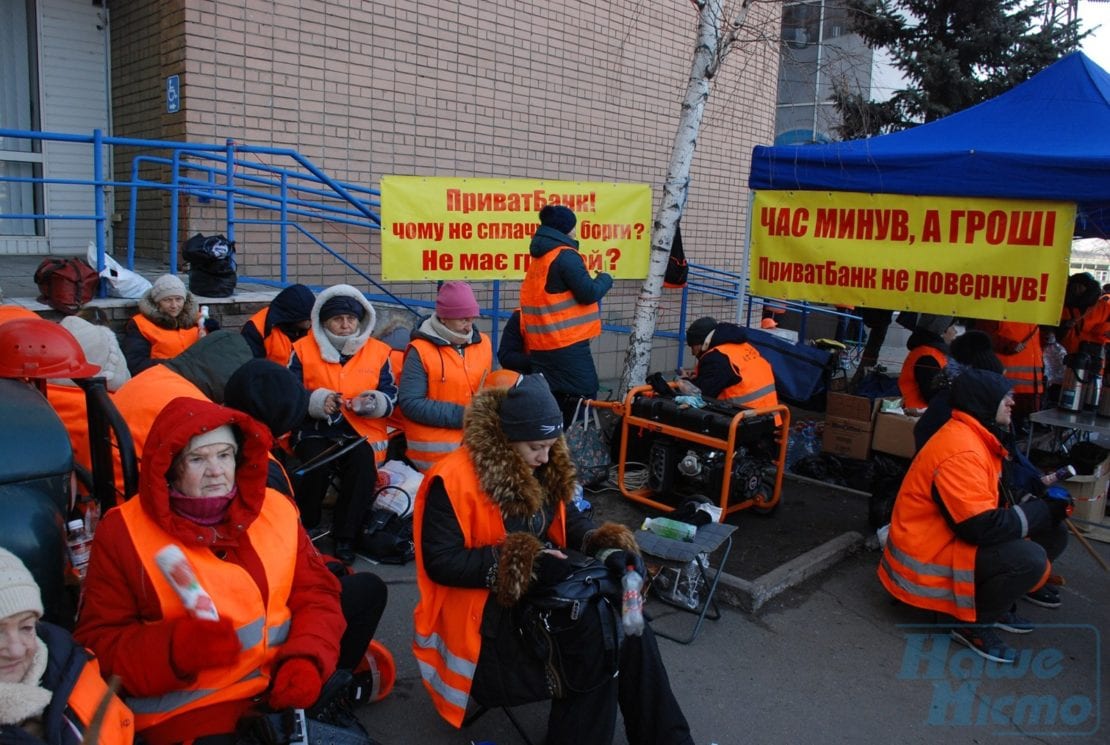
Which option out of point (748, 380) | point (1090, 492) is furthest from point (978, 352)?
point (748, 380)

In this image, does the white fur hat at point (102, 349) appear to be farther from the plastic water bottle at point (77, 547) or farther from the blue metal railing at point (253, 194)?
the blue metal railing at point (253, 194)

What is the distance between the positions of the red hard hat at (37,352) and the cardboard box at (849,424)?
5.46 m

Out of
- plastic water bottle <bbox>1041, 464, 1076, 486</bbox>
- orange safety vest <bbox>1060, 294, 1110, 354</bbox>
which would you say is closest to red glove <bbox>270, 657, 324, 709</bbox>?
plastic water bottle <bbox>1041, 464, 1076, 486</bbox>

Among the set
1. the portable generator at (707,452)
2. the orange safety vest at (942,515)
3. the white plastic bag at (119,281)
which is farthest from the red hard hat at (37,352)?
the orange safety vest at (942,515)

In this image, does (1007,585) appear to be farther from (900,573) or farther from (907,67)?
(907,67)

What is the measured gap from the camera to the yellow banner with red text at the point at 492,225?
627 centimetres

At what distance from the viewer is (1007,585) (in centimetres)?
391

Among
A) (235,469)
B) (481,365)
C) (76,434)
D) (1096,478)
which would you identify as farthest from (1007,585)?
(76,434)

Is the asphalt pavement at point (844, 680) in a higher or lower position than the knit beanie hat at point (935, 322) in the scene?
lower

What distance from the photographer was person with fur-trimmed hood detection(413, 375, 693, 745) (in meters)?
2.82

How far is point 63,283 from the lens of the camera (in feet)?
16.5

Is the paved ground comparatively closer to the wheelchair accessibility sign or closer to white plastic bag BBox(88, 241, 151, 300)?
white plastic bag BBox(88, 241, 151, 300)

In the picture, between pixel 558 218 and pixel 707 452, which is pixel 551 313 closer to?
pixel 558 218

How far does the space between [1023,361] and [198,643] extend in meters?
6.88
